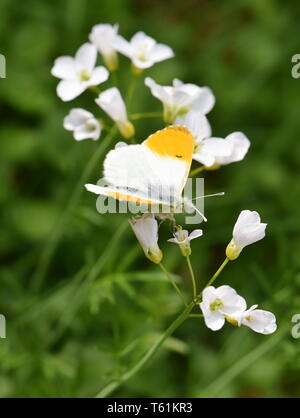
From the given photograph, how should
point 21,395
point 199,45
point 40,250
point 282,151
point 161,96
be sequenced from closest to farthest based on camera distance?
point 161,96
point 21,395
point 40,250
point 282,151
point 199,45

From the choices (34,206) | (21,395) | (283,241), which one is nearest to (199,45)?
(34,206)

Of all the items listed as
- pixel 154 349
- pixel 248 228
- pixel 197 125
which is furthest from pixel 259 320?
pixel 197 125

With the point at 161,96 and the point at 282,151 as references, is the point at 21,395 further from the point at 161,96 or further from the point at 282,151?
the point at 282,151

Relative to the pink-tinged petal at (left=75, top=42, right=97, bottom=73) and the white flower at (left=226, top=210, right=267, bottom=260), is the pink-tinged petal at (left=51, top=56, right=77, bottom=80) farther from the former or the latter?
the white flower at (left=226, top=210, right=267, bottom=260)

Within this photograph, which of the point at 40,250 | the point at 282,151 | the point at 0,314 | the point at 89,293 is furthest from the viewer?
the point at 282,151

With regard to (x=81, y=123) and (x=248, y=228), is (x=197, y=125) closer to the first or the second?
(x=81, y=123)

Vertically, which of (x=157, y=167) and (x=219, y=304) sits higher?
(x=157, y=167)

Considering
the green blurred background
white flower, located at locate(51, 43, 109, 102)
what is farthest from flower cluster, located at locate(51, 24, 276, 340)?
the green blurred background

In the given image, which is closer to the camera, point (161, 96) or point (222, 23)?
point (161, 96)
